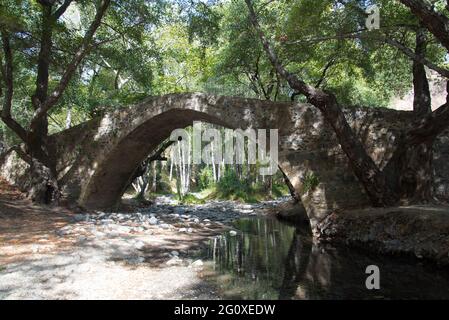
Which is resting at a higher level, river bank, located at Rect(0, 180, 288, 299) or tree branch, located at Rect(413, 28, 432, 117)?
tree branch, located at Rect(413, 28, 432, 117)

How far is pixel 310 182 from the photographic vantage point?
880cm

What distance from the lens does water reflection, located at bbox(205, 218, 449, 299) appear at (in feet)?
15.9

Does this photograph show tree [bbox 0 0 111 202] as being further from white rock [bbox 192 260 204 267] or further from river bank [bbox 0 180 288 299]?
white rock [bbox 192 260 204 267]

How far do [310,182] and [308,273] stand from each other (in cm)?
326

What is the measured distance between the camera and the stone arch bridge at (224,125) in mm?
8844

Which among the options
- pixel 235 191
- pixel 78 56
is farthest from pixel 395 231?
pixel 235 191

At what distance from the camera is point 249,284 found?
17.0ft

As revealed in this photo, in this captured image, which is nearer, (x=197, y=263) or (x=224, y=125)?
(x=197, y=263)

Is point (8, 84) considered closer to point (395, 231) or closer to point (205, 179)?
point (395, 231)

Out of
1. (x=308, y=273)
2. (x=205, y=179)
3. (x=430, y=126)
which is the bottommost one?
(x=308, y=273)

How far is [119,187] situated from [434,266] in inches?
407

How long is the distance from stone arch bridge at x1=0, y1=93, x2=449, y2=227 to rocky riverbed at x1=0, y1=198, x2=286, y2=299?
2.40 metres

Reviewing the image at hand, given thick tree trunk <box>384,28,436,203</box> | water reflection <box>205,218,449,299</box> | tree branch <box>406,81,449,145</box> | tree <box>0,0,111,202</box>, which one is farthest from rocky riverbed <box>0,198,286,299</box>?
tree branch <box>406,81,449,145</box>

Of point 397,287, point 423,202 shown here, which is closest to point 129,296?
point 397,287
